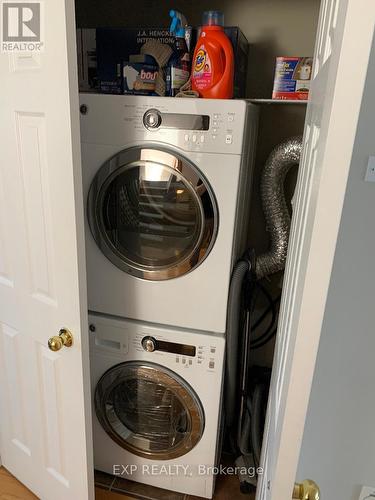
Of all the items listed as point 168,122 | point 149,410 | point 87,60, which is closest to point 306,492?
point 168,122

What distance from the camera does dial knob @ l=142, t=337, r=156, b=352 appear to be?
154 centimetres

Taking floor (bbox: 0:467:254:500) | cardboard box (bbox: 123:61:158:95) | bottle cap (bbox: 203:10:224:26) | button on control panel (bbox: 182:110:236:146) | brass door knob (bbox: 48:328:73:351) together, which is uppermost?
bottle cap (bbox: 203:10:224:26)

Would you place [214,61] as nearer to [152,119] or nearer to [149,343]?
[152,119]

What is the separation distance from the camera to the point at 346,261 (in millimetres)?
1284

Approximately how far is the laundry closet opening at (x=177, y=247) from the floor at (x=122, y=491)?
0.05 feet

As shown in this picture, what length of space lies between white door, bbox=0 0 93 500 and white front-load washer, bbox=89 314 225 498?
0.86ft

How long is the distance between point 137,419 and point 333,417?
808 mm

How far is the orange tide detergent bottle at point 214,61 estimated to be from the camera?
1316 millimetres

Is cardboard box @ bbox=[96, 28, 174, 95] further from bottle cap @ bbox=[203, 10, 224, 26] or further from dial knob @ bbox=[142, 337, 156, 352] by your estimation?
dial knob @ bbox=[142, 337, 156, 352]

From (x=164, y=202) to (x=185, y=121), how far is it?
0.29 m

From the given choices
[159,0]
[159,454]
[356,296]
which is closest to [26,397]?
[159,454]

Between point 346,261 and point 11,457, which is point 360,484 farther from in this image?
point 11,457

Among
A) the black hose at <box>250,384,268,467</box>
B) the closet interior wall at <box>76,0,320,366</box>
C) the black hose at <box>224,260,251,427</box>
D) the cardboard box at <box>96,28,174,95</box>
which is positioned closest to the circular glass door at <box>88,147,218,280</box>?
the black hose at <box>224,260,251,427</box>

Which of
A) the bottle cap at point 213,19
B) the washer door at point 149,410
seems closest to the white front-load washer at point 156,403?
the washer door at point 149,410
